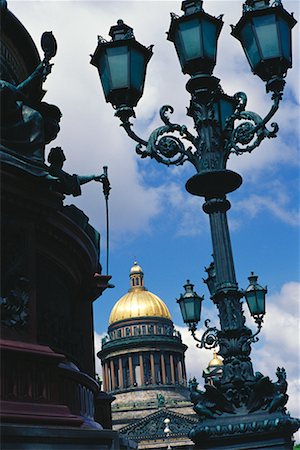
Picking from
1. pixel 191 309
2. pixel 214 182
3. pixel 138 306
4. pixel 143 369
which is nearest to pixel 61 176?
pixel 214 182

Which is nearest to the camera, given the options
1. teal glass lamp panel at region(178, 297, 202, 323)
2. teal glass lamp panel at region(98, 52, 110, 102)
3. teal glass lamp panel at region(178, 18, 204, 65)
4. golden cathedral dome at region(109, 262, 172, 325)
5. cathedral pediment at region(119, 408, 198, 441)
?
teal glass lamp panel at region(178, 18, 204, 65)

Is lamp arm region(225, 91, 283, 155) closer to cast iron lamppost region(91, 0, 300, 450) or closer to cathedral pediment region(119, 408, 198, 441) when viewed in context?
cast iron lamppost region(91, 0, 300, 450)

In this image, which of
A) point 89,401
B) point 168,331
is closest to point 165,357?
point 168,331

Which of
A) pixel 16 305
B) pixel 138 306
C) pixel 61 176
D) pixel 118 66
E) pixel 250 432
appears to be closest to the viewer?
pixel 250 432

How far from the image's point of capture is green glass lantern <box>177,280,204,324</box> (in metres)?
13.6

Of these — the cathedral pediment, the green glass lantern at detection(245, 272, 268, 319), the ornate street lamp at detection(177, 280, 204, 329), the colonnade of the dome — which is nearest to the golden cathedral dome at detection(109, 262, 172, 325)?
the colonnade of the dome

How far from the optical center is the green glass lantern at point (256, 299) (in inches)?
583

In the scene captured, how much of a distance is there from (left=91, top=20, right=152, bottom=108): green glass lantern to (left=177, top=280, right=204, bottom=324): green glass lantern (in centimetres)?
653

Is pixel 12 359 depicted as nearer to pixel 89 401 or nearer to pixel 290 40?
pixel 89 401

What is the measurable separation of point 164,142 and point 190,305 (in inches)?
259

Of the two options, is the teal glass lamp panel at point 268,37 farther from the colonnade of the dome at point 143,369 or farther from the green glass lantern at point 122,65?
the colonnade of the dome at point 143,369

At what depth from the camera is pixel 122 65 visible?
7508 millimetres

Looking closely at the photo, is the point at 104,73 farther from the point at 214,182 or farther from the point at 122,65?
the point at 214,182

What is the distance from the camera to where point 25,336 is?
715 cm
